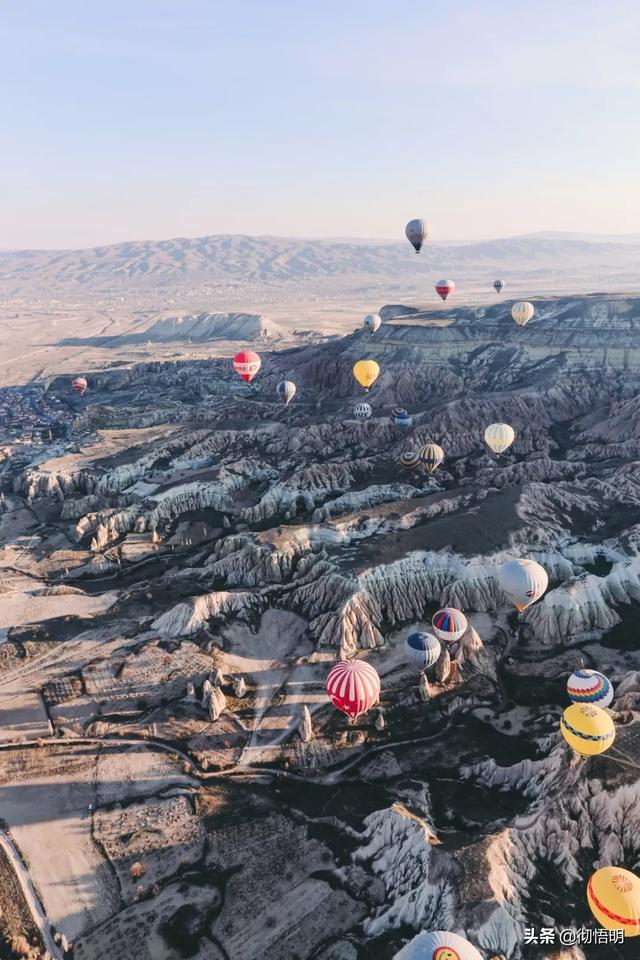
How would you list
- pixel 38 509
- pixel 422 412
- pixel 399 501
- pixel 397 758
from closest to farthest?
pixel 397 758 < pixel 399 501 < pixel 38 509 < pixel 422 412

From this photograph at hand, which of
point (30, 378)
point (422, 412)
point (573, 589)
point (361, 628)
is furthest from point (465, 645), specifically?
point (30, 378)

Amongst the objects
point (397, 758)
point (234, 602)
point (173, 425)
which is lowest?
point (397, 758)

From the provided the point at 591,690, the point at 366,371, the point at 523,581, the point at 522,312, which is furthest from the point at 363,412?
the point at 591,690

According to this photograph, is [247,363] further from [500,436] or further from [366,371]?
[500,436]

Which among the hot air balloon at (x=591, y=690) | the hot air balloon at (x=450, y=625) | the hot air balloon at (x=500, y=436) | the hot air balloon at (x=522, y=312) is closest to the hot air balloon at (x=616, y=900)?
the hot air balloon at (x=591, y=690)

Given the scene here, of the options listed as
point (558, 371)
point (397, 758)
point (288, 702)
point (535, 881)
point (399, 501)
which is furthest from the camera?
point (558, 371)

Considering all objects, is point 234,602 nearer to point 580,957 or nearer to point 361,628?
point 361,628

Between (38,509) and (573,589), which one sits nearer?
(573,589)
